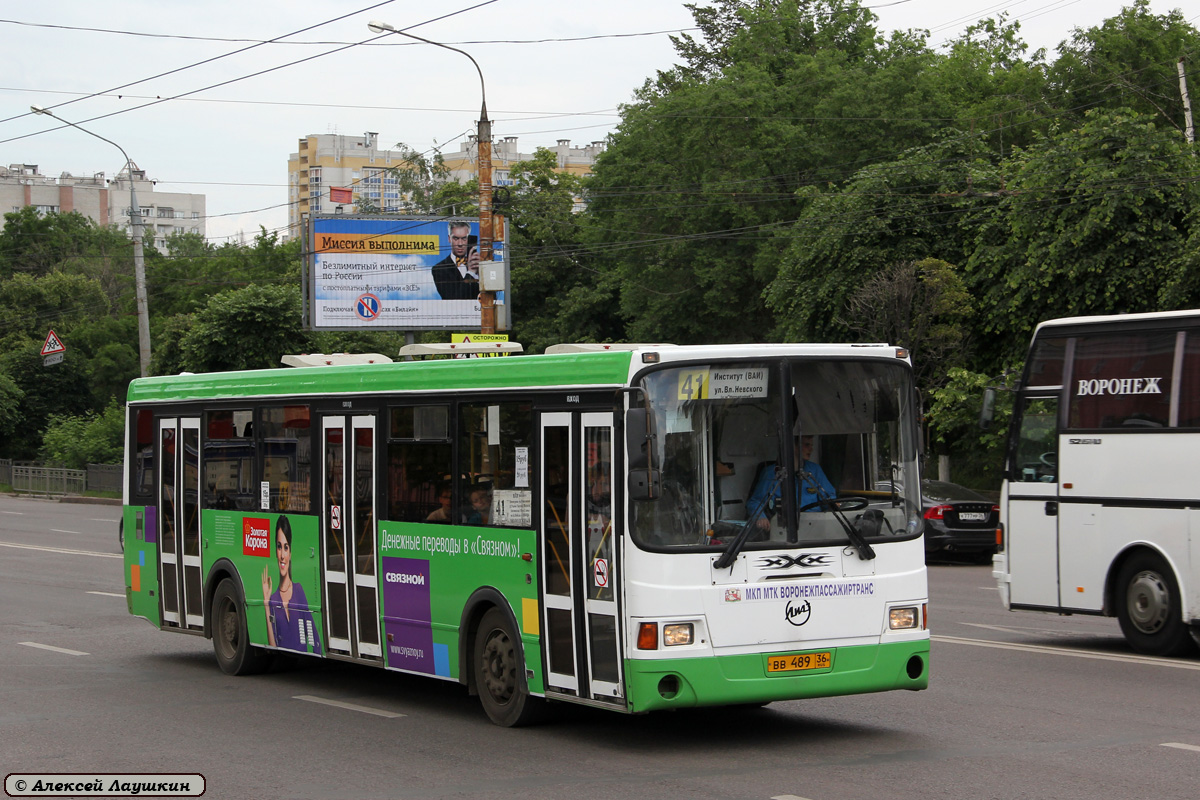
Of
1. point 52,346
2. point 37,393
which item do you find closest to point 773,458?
point 52,346

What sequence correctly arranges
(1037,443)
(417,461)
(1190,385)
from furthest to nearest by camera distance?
(1037,443), (1190,385), (417,461)

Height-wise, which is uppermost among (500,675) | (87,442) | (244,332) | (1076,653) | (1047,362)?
(244,332)

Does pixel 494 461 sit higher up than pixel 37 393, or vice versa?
pixel 37 393

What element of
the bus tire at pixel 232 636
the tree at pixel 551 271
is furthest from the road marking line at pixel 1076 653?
the tree at pixel 551 271

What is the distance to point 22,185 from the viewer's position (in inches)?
5989

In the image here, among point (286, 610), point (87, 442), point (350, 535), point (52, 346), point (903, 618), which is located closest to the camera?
point (903, 618)

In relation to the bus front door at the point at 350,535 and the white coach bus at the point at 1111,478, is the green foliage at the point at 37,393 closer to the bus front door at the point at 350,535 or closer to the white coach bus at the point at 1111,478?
the bus front door at the point at 350,535

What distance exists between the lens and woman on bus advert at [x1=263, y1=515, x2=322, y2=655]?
11.6 meters

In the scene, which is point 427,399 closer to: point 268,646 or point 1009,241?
point 268,646

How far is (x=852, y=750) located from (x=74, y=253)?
114433mm

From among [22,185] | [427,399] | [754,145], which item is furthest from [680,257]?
[22,185]

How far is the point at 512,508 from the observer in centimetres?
945

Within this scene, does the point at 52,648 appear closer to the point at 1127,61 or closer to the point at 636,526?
the point at 636,526

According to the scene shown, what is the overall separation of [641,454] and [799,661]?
5.15ft
